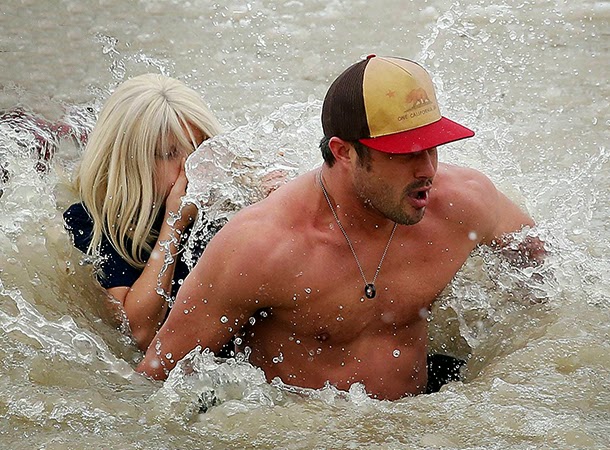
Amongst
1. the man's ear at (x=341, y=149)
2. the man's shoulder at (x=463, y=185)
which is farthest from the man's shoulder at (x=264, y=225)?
the man's shoulder at (x=463, y=185)

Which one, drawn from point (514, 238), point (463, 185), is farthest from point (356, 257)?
point (514, 238)

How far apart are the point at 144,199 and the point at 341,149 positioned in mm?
852

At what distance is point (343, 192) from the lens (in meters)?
2.59

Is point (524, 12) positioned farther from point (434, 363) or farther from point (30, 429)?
point (30, 429)

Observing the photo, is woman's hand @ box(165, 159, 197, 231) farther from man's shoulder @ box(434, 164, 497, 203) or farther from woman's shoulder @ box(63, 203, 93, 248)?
man's shoulder @ box(434, 164, 497, 203)

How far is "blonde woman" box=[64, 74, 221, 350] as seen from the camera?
3.13 metres

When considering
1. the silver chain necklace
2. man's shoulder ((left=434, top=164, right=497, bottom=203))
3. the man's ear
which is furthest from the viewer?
man's shoulder ((left=434, top=164, right=497, bottom=203))

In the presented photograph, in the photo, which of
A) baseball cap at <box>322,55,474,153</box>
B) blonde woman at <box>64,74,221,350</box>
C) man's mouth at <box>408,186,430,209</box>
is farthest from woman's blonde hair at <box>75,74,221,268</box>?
man's mouth at <box>408,186,430,209</box>

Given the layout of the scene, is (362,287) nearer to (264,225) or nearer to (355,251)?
(355,251)

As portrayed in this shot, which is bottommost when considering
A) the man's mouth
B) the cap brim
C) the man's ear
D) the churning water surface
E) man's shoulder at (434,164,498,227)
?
the churning water surface

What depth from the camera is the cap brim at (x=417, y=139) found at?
7.84 ft

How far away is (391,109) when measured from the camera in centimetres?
241

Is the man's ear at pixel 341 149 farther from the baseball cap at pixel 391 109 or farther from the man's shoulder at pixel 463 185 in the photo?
the man's shoulder at pixel 463 185

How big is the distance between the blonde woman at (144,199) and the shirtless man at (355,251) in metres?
0.42
